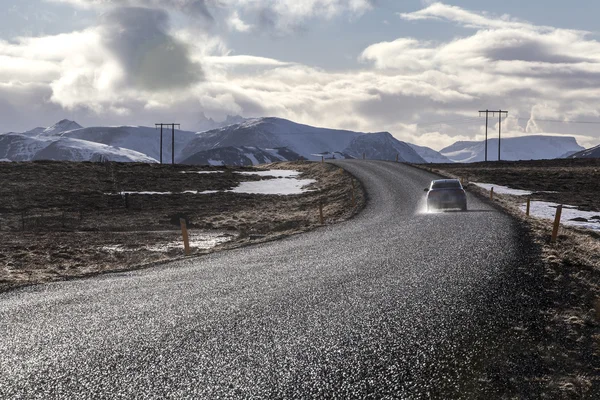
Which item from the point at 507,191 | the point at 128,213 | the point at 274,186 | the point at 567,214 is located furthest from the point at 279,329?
the point at 274,186

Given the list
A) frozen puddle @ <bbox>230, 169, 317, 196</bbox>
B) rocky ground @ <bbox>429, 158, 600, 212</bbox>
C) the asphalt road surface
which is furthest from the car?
frozen puddle @ <bbox>230, 169, 317, 196</bbox>

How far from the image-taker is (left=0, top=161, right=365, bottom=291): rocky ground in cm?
1942

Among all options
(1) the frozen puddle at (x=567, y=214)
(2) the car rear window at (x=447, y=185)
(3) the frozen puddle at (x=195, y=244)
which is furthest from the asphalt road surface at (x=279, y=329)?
(1) the frozen puddle at (x=567, y=214)

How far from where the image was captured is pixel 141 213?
3934 cm

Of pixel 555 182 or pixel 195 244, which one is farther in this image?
pixel 555 182

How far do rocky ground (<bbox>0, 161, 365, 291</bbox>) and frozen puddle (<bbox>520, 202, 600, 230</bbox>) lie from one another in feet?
34.3

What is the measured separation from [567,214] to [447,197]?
10988 millimetres

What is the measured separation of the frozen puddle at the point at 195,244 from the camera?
22289mm

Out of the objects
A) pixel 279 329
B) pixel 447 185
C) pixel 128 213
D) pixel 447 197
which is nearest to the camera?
pixel 279 329

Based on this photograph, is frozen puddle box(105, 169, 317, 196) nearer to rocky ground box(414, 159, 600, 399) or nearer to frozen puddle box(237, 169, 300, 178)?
frozen puddle box(237, 169, 300, 178)

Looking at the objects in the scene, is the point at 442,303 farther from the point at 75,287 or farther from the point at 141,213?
the point at 141,213

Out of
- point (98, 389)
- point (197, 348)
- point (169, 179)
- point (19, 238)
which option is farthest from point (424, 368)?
point (169, 179)

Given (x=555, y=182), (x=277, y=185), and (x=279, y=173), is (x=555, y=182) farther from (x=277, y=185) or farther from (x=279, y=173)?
(x=279, y=173)

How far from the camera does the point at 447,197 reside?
28203 millimetres
